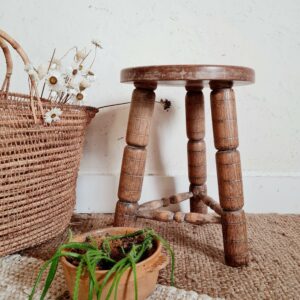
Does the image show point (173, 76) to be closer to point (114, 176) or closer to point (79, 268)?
point (79, 268)

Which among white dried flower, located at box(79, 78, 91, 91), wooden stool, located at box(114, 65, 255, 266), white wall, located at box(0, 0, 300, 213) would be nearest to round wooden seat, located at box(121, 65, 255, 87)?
wooden stool, located at box(114, 65, 255, 266)

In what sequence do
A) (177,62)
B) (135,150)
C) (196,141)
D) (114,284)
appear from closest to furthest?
(114,284)
(135,150)
(196,141)
(177,62)

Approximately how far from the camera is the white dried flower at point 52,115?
621 millimetres

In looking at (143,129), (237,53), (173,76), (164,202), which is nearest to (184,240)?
(164,202)

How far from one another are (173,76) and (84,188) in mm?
538

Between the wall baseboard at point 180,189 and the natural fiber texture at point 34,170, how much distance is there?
0.68 feet

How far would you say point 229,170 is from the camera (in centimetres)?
62

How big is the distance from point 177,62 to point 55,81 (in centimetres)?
42

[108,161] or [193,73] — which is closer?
[193,73]

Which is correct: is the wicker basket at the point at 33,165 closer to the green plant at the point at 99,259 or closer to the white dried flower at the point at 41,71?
the white dried flower at the point at 41,71

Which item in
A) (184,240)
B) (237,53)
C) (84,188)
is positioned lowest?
(184,240)

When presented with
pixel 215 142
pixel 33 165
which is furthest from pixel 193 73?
pixel 33 165

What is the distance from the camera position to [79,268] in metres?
0.43

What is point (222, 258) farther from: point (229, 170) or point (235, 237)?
point (229, 170)
